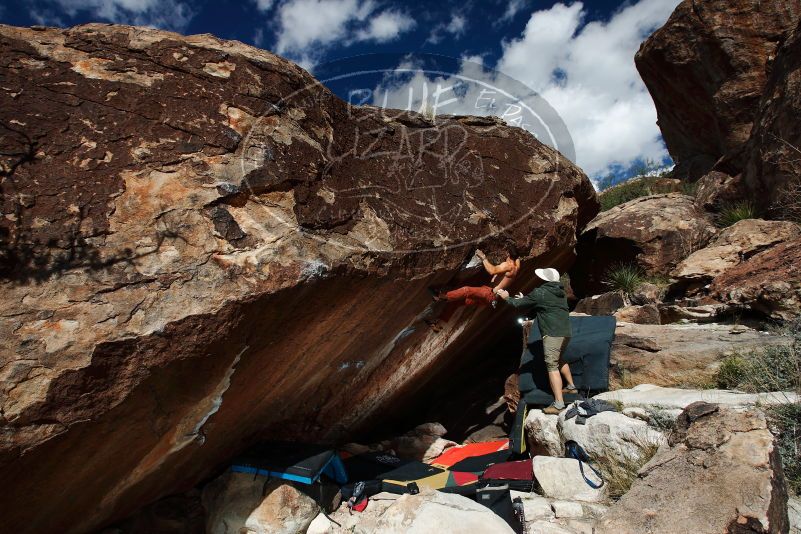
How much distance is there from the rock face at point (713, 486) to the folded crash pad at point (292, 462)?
84.1 inches

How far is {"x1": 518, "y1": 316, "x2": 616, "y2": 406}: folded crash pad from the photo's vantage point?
4.82m

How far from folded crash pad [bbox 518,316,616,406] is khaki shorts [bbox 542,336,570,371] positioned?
1.09 ft

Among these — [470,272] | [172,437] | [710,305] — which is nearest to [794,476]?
[470,272]

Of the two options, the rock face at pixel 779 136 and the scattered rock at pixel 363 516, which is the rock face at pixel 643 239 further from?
the scattered rock at pixel 363 516

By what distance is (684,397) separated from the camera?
3711mm

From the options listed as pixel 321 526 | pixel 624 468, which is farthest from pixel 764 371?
pixel 321 526

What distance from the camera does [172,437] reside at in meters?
3.23

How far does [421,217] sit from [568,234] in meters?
2.45

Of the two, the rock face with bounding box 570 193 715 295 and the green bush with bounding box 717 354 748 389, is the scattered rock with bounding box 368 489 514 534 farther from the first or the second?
the rock face with bounding box 570 193 715 295

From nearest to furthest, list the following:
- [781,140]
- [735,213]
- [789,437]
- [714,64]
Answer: [789,437], [781,140], [735,213], [714,64]

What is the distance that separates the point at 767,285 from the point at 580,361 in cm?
189

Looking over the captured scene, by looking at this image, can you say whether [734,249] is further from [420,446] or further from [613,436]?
[420,446]

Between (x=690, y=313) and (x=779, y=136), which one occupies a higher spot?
(x=779, y=136)

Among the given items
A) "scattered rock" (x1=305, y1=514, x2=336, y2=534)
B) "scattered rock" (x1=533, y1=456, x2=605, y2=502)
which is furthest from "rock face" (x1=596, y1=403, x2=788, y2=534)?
"scattered rock" (x1=305, y1=514, x2=336, y2=534)
